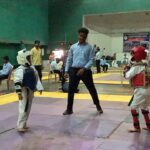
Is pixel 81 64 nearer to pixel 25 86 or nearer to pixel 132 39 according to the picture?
pixel 25 86

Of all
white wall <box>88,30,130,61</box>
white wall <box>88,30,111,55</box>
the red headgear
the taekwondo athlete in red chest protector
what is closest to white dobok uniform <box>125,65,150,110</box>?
the taekwondo athlete in red chest protector

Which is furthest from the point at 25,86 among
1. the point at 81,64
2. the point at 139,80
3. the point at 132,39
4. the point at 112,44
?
the point at 112,44

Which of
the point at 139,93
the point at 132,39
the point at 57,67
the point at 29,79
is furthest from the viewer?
the point at 132,39

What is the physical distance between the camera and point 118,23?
33031mm

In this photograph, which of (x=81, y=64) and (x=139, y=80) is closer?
(x=139, y=80)

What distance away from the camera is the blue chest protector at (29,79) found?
555 centimetres

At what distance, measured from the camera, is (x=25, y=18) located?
24906 millimetres

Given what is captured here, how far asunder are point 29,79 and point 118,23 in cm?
2839

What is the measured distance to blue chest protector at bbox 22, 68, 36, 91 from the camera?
219 inches

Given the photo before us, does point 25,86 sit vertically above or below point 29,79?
below

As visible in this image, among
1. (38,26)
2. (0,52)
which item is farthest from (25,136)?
(38,26)

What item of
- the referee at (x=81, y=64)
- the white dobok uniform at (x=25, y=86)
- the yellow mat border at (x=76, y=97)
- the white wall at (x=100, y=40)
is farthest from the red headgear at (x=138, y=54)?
the white wall at (x=100, y=40)

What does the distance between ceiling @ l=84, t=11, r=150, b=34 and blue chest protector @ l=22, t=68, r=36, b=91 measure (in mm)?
22572

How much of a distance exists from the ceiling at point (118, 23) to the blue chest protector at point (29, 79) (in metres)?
22.6
